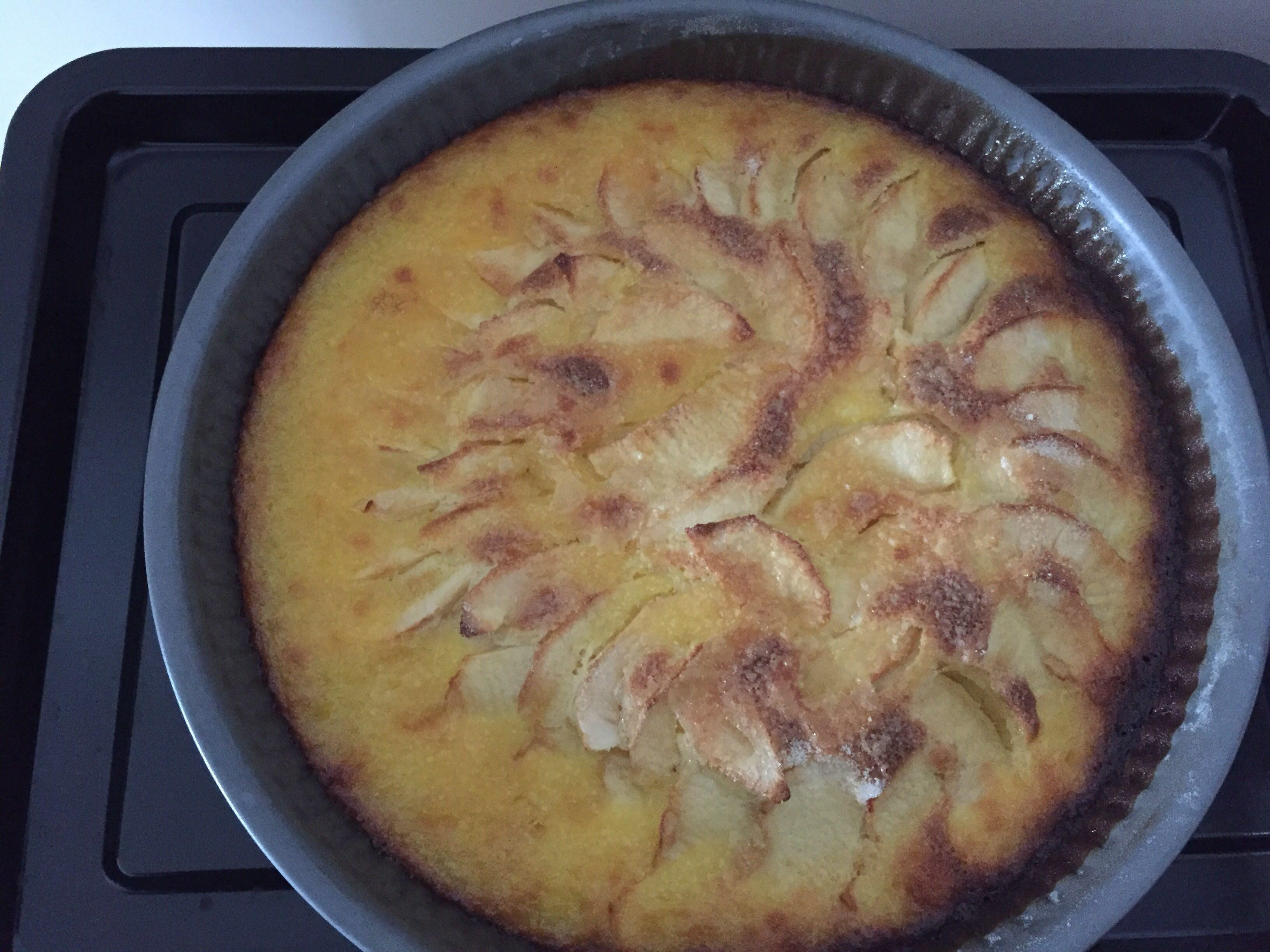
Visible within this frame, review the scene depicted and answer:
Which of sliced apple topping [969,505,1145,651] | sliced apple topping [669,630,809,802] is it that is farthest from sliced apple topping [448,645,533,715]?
sliced apple topping [969,505,1145,651]

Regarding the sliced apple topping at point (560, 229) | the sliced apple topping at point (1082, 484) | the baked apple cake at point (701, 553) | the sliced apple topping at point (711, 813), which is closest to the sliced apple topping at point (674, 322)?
the baked apple cake at point (701, 553)

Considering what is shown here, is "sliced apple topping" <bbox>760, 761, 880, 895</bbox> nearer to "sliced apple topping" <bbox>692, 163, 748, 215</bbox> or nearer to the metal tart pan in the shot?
the metal tart pan

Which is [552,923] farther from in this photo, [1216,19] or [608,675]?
[1216,19]

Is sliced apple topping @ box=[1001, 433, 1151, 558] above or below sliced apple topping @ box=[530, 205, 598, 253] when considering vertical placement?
below

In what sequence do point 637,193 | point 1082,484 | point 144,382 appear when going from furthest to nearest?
point 144,382
point 637,193
point 1082,484

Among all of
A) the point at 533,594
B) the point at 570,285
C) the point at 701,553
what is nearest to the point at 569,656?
the point at 533,594

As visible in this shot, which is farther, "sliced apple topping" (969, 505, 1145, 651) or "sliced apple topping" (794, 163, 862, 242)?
"sliced apple topping" (794, 163, 862, 242)

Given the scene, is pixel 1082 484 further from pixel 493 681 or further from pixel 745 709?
pixel 493 681
